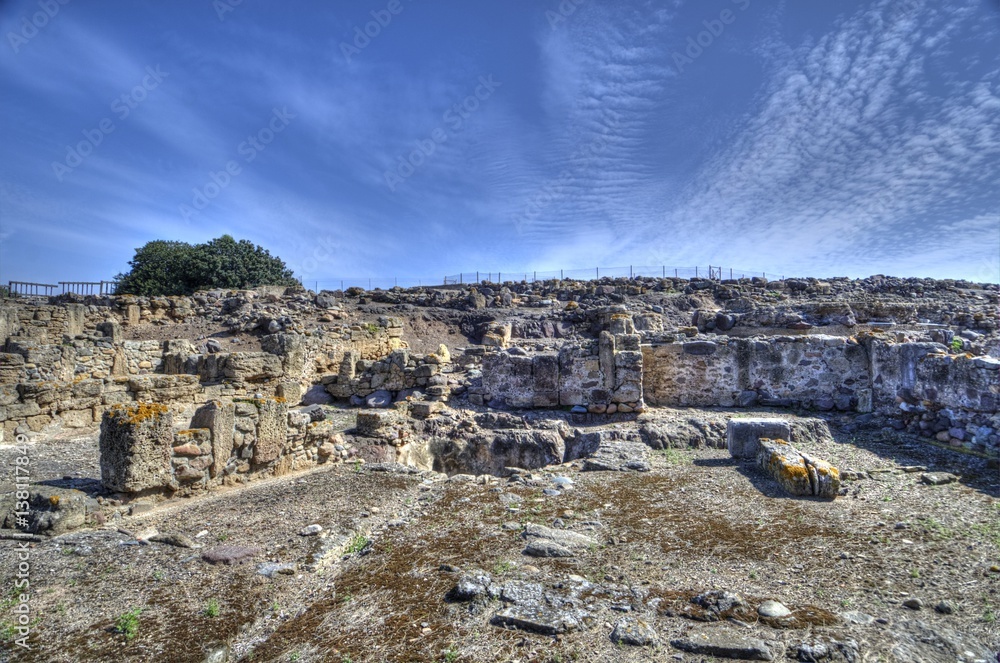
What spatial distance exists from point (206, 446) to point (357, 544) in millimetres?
2608

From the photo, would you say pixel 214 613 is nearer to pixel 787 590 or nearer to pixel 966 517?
pixel 787 590

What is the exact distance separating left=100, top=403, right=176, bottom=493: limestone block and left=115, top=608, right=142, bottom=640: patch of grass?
2.30 meters

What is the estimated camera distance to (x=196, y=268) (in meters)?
33.0

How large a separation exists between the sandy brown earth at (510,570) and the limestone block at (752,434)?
980mm

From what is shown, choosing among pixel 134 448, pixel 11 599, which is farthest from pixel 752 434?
pixel 11 599

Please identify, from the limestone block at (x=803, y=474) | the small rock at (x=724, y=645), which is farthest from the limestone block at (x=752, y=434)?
the small rock at (x=724, y=645)

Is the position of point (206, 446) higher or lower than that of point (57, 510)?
higher

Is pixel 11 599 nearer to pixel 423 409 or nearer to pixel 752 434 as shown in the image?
pixel 423 409

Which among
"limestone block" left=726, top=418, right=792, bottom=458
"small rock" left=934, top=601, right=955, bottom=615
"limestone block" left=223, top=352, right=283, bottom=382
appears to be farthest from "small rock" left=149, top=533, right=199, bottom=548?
"limestone block" left=223, top=352, right=283, bottom=382

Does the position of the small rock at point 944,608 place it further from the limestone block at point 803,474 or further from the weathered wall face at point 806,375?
the weathered wall face at point 806,375

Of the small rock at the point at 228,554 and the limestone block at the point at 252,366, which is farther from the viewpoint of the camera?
the limestone block at the point at 252,366

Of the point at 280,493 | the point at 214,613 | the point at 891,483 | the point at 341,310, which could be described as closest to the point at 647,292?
the point at 341,310

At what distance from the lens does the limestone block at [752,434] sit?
6.89 metres

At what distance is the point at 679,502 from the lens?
520 cm
